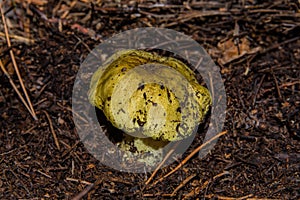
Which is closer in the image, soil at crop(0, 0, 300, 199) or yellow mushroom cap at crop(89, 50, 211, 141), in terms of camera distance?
yellow mushroom cap at crop(89, 50, 211, 141)

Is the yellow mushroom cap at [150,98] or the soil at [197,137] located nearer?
the yellow mushroom cap at [150,98]

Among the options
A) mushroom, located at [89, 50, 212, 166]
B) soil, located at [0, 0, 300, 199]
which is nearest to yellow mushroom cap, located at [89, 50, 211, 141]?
mushroom, located at [89, 50, 212, 166]

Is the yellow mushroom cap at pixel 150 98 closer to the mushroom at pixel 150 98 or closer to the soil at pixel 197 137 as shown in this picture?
the mushroom at pixel 150 98

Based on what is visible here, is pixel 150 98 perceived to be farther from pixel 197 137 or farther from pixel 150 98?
pixel 197 137

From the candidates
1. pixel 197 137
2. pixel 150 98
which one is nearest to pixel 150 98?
pixel 150 98

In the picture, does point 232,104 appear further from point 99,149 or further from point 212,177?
point 99,149

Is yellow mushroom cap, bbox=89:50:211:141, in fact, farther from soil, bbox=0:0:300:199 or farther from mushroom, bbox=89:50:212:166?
soil, bbox=0:0:300:199

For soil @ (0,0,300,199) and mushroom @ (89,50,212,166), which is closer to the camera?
mushroom @ (89,50,212,166)

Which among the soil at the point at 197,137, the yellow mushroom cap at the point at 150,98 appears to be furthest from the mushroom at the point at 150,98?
the soil at the point at 197,137

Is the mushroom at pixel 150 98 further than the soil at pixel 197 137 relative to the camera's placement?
No
